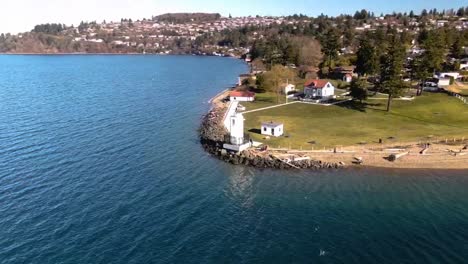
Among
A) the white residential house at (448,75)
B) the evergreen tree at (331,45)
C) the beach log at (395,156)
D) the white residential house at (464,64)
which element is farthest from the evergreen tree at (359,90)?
the white residential house at (464,64)

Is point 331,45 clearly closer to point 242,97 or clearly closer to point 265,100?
point 265,100

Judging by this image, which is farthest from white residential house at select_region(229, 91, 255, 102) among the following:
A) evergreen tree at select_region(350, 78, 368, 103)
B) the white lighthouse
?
the white lighthouse

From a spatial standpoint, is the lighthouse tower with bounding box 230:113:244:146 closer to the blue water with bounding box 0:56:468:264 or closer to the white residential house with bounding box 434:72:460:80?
the blue water with bounding box 0:56:468:264

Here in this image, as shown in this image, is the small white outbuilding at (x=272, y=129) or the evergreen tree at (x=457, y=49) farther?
the evergreen tree at (x=457, y=49)

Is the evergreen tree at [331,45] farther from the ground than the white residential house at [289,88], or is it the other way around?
the evergreen tree at [331,45]

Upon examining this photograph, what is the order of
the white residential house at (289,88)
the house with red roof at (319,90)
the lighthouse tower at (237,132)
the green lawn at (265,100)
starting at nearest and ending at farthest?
the lighthouse tower at (237,132) → the green lawn at (265,100) → the house with red roof at (319,90) → the white residential house at (289,88)

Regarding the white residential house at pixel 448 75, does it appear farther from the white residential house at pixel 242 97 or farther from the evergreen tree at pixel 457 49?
the white residential house at pixel 242 97

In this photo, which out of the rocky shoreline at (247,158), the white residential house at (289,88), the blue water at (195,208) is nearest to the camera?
the blue water at (195,208)
